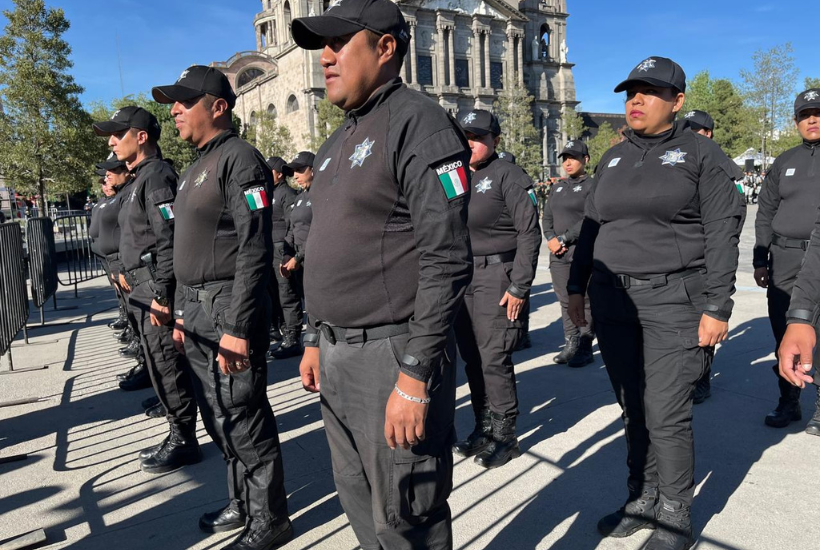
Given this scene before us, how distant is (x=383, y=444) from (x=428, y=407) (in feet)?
0.71

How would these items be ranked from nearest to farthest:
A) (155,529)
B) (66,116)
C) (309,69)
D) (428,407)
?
(428,407) < (155,529) < (66,116) < (309,69)

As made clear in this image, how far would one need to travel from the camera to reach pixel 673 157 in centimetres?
299

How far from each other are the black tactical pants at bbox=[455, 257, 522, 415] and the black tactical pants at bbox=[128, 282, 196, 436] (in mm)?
2018

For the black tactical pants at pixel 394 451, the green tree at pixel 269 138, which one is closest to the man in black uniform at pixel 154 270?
the black tactical pants at pixel 394 451

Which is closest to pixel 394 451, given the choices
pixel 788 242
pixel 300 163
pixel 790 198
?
pixel 788 242

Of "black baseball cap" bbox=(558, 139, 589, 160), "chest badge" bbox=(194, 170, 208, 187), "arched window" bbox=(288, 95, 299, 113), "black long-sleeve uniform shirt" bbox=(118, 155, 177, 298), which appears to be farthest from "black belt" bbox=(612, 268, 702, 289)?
"arched window" bbox=(288, 95, 299, 113)

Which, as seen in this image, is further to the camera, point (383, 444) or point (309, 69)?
point (309, 69)

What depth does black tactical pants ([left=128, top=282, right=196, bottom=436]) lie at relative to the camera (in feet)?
14.3

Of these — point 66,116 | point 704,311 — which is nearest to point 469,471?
point 704,311

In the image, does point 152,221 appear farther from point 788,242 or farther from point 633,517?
point 788,242

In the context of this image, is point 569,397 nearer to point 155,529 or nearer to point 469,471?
point 469,471

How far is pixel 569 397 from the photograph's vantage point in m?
5.35

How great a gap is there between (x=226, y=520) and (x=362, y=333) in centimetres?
191

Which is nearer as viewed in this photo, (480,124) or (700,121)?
(480,124)
